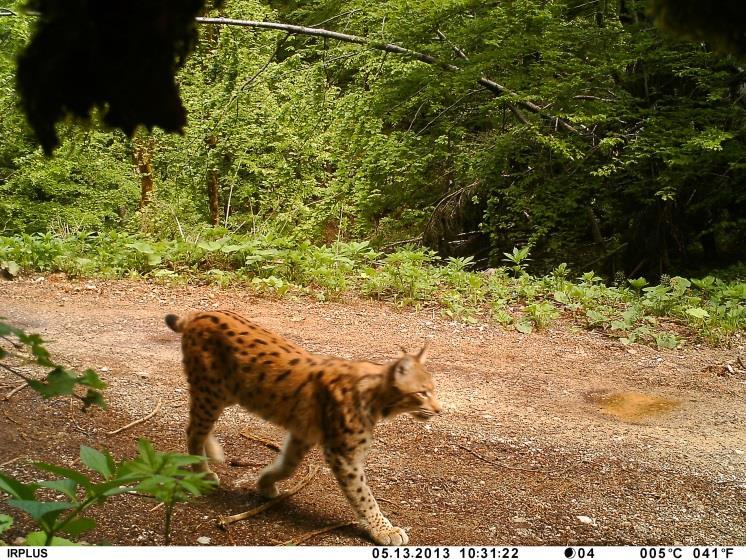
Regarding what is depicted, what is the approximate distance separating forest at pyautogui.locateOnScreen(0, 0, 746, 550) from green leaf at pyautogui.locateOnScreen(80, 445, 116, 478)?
0.04 ft

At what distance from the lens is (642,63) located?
1204 cm

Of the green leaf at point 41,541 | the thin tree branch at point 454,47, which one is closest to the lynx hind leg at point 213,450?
the green leaf at point 41,541

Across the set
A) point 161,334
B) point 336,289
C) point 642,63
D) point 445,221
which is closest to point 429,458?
point 161,334

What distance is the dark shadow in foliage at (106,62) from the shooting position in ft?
6.11

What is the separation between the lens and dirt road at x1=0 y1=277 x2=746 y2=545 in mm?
4207

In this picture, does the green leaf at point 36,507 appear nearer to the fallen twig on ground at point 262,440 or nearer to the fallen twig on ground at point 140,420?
the fallen twig on ground at point 140,420

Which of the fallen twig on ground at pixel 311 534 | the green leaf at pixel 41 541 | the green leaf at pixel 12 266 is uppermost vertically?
the green leaf at pixel 41 541

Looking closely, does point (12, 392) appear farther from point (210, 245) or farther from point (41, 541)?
point (210, 245)

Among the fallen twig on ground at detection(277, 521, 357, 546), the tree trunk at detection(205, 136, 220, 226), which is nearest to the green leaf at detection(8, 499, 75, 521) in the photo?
the fallen twig on ground at detection(277, 521, 357, 546)

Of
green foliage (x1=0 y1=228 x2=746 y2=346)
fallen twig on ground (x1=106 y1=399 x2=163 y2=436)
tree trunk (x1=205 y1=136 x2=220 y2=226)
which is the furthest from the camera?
tree trunk (x1=205 y1=136 x2=220 y2=226)

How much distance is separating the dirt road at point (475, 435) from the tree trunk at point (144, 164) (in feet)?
31.5

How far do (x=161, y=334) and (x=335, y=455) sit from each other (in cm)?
424

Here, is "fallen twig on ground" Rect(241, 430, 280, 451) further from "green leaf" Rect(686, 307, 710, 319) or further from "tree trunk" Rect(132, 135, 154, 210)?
"tree trunk" Rect(132, 135, 154, 210)

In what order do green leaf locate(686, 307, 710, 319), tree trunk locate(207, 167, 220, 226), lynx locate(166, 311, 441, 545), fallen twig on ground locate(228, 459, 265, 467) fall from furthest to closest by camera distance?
tree trunk locate(207, 167, 220, 226)
green leaf locate(686, 307, 710, 319)
fallen twig on ground locate(228, 459, 265, 467)
lynx locate(166, 311, 441, 545)
